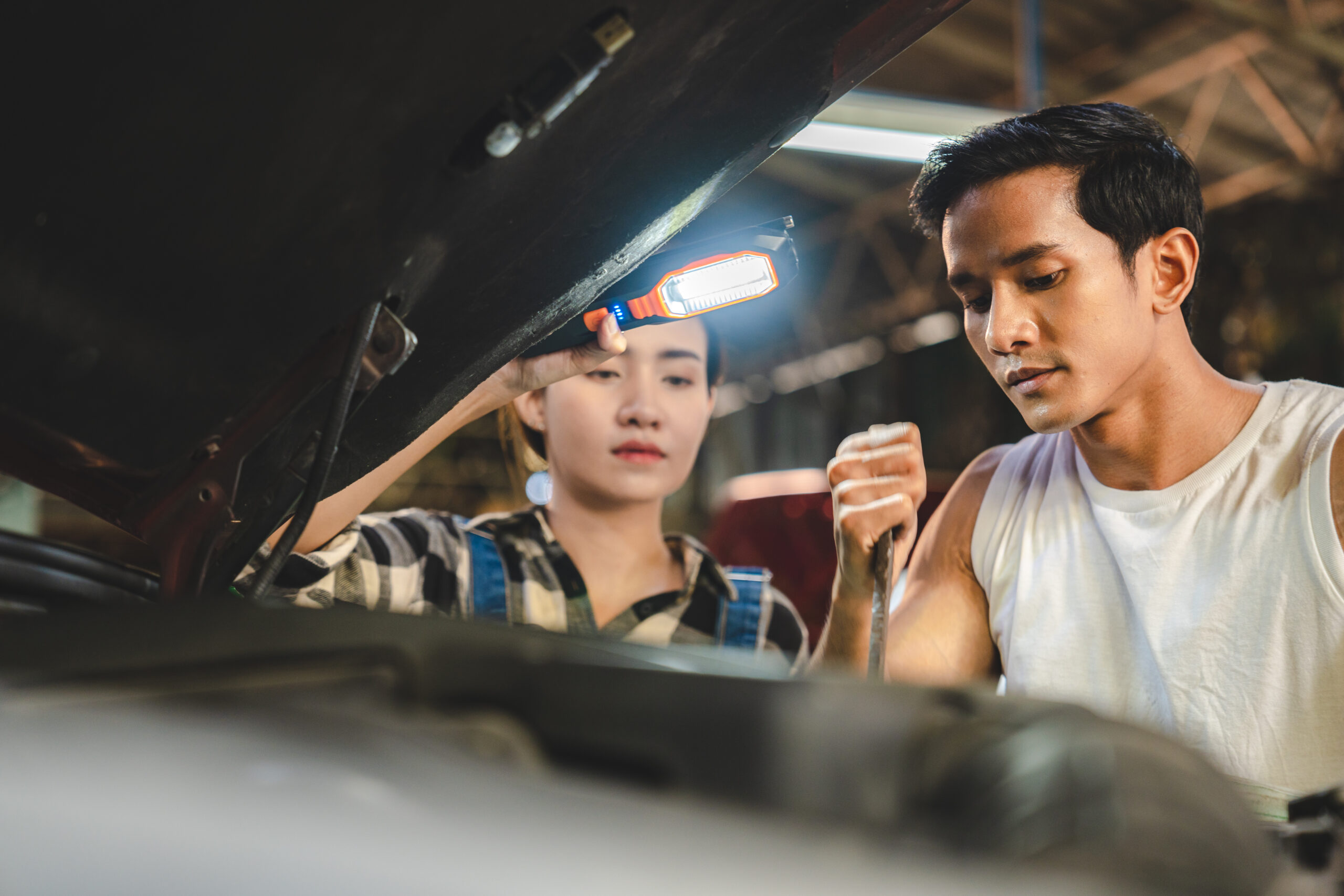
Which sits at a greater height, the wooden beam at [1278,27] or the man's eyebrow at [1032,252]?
the wooden beam at [1278,27]

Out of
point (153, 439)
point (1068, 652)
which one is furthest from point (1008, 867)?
point (1068, 652)

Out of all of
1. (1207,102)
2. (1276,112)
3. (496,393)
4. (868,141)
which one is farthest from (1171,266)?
(1276,112)

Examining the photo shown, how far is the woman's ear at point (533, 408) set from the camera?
5.75 feet

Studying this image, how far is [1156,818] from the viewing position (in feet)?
1.05

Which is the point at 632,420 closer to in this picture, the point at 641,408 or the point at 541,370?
the point at 641,408

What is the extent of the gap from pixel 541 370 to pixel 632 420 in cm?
49

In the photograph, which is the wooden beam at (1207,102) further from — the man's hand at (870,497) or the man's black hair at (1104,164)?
the man's hand at (870,497)

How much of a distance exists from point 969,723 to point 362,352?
0.51 metres

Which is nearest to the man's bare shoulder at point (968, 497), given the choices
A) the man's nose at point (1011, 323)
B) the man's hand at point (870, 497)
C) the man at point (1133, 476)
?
the man at point (1133, 476)

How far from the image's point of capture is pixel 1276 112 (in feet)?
18.0

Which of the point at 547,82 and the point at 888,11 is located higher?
the point at 888,11

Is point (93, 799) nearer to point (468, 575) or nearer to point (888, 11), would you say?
point (888, 11)

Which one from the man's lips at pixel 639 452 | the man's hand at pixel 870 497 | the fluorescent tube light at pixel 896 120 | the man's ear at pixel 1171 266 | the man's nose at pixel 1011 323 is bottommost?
the man's hand at pixel 870 497

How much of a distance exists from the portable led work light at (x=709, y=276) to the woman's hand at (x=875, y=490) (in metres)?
0.30
